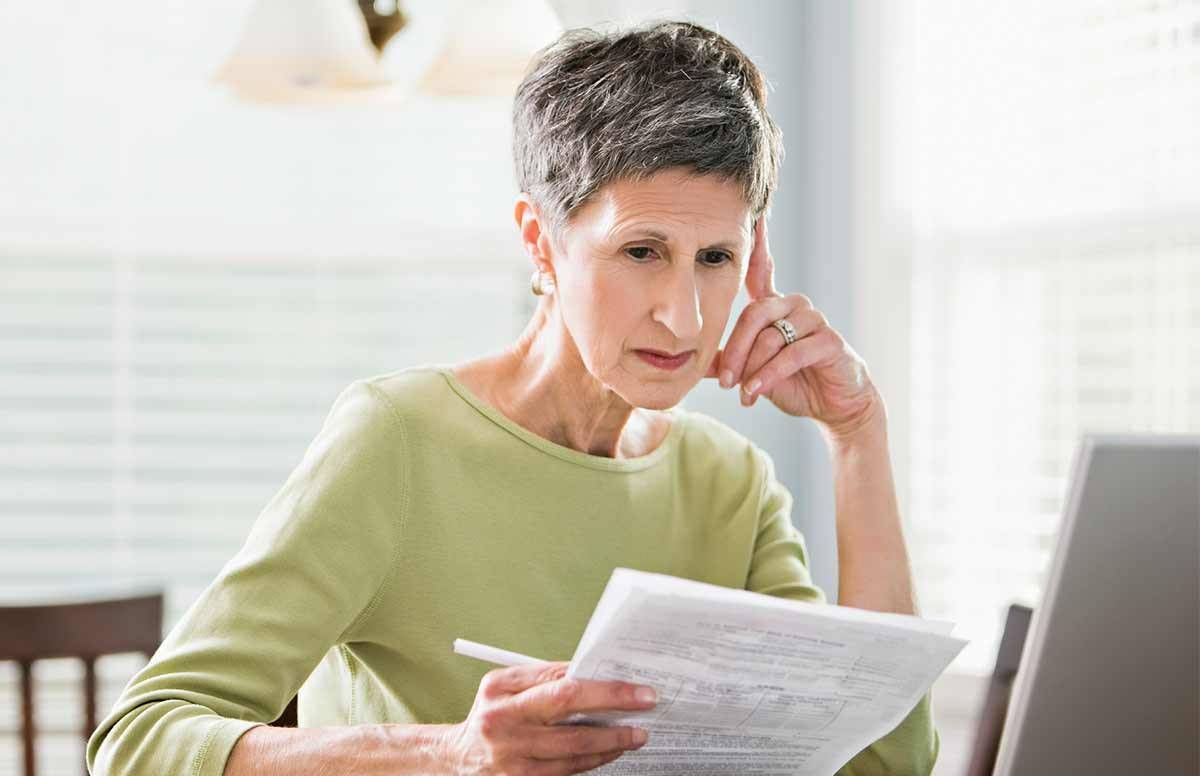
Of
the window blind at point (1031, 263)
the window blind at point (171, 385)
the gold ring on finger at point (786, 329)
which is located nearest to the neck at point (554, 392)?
the gold ring on finger at point (786, 329)

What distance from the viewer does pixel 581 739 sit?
3.23ft

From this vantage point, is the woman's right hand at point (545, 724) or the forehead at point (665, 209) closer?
the woman's right hand at point (545, 724)

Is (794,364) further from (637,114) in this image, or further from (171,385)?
(171,385)

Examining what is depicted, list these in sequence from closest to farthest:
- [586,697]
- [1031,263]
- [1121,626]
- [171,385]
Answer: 1. [1121,626]
2. [586,697]
3. [1031,263]
4. [171,385]

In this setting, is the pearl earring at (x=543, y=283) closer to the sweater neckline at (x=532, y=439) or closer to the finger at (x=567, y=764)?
the sweater neckline at (x=532, y=439)

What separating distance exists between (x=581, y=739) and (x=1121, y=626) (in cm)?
38

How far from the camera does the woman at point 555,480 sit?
123cm

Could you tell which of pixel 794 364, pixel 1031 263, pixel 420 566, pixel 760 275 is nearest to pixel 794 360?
pixel 794 364

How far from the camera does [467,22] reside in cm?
182

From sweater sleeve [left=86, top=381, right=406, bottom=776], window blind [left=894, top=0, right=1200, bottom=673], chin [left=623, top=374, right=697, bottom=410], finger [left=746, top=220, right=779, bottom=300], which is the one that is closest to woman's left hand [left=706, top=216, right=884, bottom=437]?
finger [left=746, top=220, right=779, bottom=300]

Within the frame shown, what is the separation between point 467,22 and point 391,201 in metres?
1.58

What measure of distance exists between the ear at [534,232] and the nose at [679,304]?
0.14 m

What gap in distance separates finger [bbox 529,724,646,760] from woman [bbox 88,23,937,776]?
0.34 feet

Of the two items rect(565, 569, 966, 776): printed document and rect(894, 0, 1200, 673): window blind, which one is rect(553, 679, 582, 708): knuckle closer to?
rect(565, 569, 966, 776): printed document
